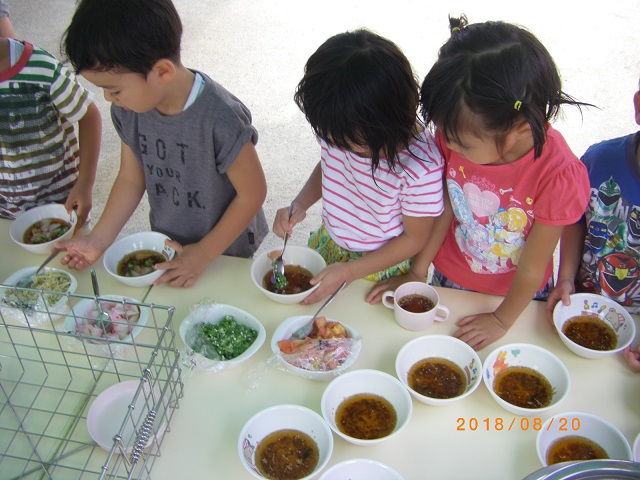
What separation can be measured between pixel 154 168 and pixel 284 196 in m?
1.39

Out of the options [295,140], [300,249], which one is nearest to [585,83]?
[295,140]

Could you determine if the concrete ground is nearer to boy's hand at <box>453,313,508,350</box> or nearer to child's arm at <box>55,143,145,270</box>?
child's arm at <box>55,143,145,270</box>

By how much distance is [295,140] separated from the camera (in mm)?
3039

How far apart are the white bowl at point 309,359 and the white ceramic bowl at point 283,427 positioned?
8 centimetres

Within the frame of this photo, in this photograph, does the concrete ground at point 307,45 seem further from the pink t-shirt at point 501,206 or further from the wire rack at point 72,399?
the wire rack at point 72,399

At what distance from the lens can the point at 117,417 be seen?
3.14ft

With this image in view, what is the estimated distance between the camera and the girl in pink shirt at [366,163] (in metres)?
Result: 0.94

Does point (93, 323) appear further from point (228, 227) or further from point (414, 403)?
point (414, 403)

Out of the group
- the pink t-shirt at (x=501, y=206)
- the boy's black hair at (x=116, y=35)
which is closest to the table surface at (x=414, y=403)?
the pink t-shirt at (x=501, y=206)

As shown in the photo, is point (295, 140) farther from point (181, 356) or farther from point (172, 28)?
point (181, 356)

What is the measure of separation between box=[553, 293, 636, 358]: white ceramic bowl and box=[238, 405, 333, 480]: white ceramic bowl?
1.65 feet

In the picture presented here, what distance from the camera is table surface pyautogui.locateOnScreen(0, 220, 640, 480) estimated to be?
2.95ft

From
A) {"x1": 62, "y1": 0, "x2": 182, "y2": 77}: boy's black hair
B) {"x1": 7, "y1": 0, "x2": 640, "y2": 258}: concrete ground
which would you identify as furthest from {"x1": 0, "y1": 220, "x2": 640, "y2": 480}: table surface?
{"x1": 7, "y1": 0, "x2": 640, "y2": 258}: concrete ground

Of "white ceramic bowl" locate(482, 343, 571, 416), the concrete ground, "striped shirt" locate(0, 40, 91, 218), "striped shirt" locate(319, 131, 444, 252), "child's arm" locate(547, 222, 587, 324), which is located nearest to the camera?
"white ceramic bowl" locate(482, 343, 571, 416)
